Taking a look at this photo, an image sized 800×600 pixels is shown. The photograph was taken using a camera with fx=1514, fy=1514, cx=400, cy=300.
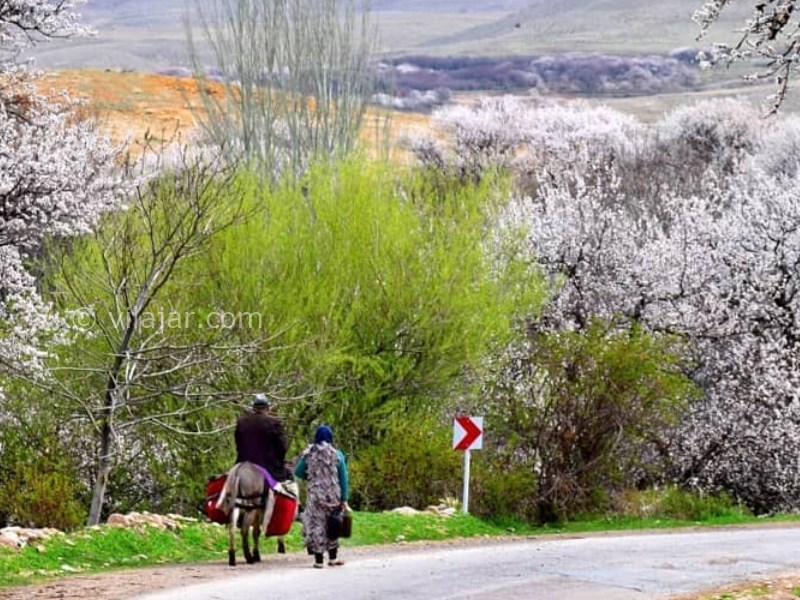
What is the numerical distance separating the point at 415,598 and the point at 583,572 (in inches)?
113

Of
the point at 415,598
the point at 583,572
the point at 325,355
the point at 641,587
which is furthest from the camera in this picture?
the point at 325,355

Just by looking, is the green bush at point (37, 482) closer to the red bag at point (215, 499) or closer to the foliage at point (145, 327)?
the foliage at point (145, 327)

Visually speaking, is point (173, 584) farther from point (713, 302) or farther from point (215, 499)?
point (713, 302)

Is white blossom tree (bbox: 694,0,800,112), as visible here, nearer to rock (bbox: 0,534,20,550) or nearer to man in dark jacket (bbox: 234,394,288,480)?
man in dark jacket (bbox: 234,394,288,480)

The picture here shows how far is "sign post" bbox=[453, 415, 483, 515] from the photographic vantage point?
22812 mm

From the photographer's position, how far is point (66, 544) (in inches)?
642

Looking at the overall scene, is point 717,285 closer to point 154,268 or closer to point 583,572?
point 154,268

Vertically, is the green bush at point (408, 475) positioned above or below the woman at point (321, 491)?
below

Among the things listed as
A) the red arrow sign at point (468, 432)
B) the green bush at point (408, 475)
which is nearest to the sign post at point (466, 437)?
the red arrow sign at point (468, 432)

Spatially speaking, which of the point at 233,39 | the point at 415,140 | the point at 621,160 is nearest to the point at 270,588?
the point at 233,39

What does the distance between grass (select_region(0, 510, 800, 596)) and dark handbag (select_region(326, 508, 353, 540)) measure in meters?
1.74

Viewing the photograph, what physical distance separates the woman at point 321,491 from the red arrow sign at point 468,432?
652cm

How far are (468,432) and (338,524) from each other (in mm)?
7014

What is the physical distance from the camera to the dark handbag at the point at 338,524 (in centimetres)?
1608
